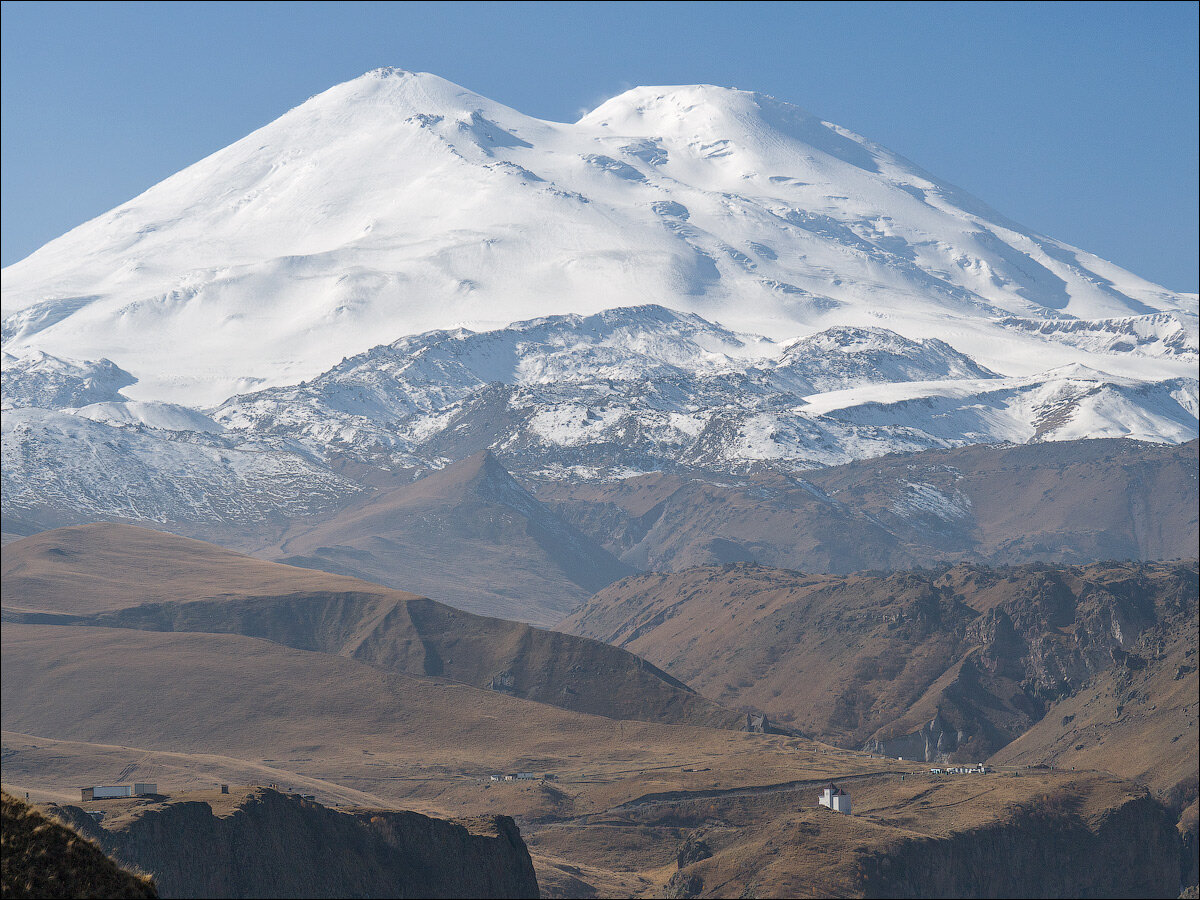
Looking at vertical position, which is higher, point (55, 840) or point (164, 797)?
point (55, 840)

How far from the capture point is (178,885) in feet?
385

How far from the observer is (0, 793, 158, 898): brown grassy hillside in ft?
54.4

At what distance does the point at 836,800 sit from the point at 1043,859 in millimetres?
22964

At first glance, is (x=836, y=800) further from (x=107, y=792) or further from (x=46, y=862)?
(x=46, y=862)

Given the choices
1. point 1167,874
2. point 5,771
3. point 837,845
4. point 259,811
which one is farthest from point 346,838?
point 1167,874

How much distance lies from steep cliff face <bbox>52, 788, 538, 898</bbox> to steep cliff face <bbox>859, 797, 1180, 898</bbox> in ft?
128

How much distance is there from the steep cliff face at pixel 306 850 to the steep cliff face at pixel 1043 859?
128 ft

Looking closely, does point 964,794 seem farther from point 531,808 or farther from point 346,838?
point 346,838

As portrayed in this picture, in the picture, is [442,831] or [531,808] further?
[531,808]

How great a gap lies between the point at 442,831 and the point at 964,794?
75.7 m

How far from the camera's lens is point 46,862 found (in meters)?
16.7

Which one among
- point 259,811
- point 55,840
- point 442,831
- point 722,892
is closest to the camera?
point 55,840

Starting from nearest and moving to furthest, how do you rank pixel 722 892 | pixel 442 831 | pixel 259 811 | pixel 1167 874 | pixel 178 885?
pixel 178 885, pixel 259 811, pixel 442 831, pixel 722 892, pixel 1167 874

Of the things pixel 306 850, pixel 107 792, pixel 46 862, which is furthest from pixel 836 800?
pixel 46 862
